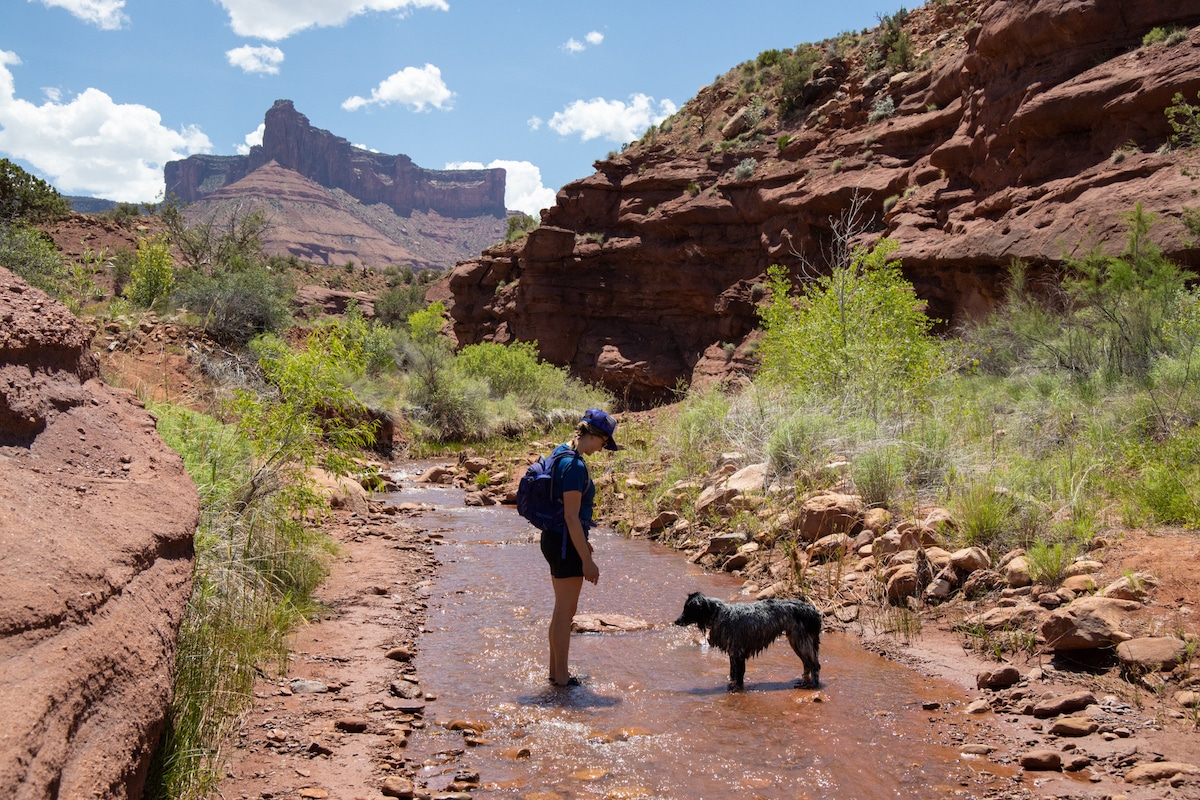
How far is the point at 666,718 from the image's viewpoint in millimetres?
4727

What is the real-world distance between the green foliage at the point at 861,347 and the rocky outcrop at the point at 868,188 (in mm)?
4687

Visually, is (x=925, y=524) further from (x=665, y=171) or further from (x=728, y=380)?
(x=665, y=171)

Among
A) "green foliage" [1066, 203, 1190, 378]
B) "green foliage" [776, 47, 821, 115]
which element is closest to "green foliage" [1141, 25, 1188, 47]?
"green foliage" [1066, 203, 1190, 378]

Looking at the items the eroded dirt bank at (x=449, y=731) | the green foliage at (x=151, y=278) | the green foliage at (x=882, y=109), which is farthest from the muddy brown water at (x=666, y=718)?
the green foliage at (x=882, y=109)

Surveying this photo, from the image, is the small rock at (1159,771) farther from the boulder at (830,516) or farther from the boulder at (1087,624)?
the boulder at (830,516)

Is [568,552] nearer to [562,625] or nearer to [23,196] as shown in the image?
[562,625]

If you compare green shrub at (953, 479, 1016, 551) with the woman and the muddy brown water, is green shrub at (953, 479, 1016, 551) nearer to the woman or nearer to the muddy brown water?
the muddy brown water

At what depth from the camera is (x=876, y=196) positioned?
26.6 m

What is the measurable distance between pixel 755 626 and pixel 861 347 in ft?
25.3

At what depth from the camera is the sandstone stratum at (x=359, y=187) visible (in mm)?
129500

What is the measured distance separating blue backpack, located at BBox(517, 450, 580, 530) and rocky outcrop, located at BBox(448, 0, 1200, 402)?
12.5 m

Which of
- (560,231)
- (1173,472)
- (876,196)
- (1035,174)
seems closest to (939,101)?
(876,196)

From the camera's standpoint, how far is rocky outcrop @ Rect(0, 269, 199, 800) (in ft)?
7.04

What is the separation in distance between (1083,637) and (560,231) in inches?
1271
